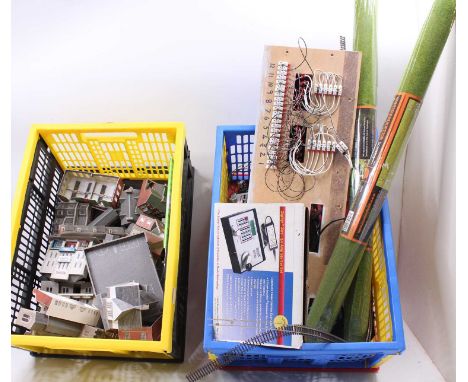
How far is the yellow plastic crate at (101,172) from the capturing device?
106 centimetres

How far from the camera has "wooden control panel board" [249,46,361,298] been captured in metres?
1.13

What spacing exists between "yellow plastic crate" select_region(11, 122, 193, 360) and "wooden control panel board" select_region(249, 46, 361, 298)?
0.23 m

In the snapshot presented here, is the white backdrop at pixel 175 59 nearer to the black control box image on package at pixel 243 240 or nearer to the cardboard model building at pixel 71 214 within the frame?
the cardboard model building at pixel 71 214

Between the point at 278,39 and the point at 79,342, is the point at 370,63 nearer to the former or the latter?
the point at 278,39

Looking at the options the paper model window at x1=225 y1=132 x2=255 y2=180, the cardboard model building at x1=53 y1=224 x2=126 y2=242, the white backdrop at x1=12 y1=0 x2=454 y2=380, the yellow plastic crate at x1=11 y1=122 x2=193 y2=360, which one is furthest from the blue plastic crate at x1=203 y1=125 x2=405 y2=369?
the cardboard model building at x1=53 y1=224 x2=126 y2=242

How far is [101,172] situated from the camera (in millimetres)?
1450

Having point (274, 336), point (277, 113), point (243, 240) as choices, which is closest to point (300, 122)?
point (277, 113)

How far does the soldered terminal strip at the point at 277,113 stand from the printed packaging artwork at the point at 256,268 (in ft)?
0.59

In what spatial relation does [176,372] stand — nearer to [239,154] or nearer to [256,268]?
[256,268]

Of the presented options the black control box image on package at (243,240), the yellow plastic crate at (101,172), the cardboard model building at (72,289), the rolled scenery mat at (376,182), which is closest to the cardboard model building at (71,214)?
the yellow plastic crate at (101,172)

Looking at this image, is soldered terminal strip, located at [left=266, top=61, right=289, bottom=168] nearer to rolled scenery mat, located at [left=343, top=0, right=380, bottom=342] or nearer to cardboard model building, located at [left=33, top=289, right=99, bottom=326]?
rolled scenery mat, located at [left=343, top=0, right=380, bottom=342]

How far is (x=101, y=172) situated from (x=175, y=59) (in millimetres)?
435

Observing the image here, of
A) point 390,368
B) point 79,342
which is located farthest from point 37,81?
point 390,368

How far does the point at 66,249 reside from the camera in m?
1.30
